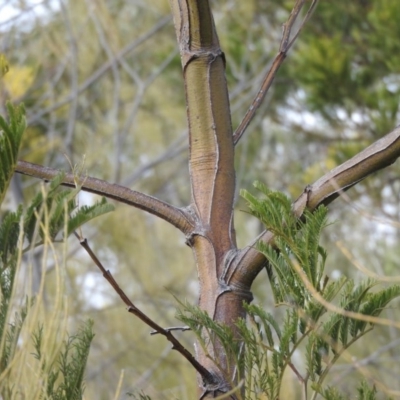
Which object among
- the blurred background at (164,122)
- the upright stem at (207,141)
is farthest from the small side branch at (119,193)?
the blurred background at (164,122)

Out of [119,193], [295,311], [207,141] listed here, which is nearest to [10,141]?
[119,193]

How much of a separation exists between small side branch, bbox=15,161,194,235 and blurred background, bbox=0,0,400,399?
1367 millimetres

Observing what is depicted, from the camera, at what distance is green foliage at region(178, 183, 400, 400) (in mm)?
788

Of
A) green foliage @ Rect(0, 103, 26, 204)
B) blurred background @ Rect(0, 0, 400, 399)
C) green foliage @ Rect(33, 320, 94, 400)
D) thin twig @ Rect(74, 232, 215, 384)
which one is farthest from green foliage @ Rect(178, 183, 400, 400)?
blurred background @ Rect(0, 0, 400, 399)

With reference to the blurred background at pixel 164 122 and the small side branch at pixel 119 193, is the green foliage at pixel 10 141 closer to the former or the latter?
the small side branch at pixel 119 193

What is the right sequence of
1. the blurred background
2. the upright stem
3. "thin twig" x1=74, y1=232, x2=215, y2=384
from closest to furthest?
"thin twig" x1=74, y1=232, x2=215, y2=384
the upright stem
the blurred background

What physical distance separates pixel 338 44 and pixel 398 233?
115cm

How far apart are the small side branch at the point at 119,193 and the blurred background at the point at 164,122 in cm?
137

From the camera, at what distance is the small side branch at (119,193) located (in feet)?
2.89

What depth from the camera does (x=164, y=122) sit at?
472cm

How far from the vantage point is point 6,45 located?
111 inches

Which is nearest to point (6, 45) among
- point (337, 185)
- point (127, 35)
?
point (127, 35)

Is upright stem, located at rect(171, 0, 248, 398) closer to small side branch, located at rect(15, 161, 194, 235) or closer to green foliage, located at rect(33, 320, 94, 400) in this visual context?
small side branch, located at rect(15, 161, 194, 235)

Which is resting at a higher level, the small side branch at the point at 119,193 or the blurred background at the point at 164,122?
the blurred background at the point at 164,122
